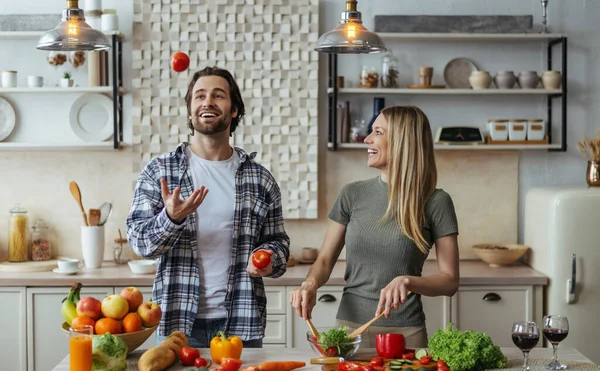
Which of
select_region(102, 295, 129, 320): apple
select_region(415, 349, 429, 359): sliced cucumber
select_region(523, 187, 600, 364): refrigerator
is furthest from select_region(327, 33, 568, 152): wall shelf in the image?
select_region(102, 295, 129, 320): apple

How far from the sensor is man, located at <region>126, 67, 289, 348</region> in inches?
106

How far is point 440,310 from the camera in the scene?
410 centimetres

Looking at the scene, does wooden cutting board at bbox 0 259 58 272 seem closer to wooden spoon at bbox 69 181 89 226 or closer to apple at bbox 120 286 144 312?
wooden spoon at bbox 69 181 89 226

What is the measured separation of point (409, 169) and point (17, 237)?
2.65m

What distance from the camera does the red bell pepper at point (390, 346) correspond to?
238 cm

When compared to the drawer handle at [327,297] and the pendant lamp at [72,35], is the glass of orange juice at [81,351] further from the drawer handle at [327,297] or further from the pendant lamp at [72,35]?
the drawer handle at [327,297]

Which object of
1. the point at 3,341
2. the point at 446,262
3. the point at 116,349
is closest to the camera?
the point at 116,349

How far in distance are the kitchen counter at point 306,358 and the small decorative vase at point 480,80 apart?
216 centimetres

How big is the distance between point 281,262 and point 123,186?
2095mm

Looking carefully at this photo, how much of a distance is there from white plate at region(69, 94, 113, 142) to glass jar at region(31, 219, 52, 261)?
60cm

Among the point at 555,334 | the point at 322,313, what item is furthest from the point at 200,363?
the point at 322,313

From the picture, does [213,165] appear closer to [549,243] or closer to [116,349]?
[116,349]

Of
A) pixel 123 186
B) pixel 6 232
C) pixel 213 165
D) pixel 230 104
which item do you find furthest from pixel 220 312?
pixel 6 232

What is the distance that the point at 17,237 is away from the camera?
4391mm
